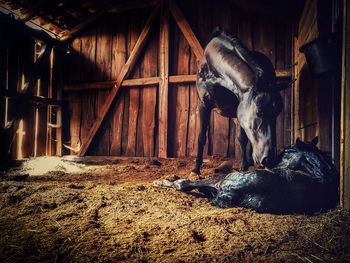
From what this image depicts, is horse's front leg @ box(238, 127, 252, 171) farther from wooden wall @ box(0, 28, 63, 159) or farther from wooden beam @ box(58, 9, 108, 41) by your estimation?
wooden beam @ box(58, 9, 108, 41)

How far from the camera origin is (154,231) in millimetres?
1680

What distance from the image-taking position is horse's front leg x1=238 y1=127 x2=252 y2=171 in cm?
394

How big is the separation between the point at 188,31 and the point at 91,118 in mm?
3541

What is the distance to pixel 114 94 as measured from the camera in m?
6.64

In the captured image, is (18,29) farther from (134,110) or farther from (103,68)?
(134,110)

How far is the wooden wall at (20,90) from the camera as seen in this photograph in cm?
570

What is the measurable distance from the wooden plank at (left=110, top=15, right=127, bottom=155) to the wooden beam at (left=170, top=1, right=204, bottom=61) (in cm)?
159

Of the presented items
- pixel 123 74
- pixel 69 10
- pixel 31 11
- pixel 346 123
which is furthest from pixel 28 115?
pixel 346 123

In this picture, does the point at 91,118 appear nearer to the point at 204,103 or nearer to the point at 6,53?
the point at 6,53

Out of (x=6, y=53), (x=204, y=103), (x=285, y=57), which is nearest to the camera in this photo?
(x=204, y=103)

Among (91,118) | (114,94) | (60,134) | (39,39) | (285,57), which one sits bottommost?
(60,134)

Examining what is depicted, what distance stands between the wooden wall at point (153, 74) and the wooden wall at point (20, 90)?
54cm

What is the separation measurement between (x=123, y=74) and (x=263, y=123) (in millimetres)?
4909

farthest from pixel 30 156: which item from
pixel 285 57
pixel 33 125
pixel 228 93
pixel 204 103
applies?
pixel 285 57
